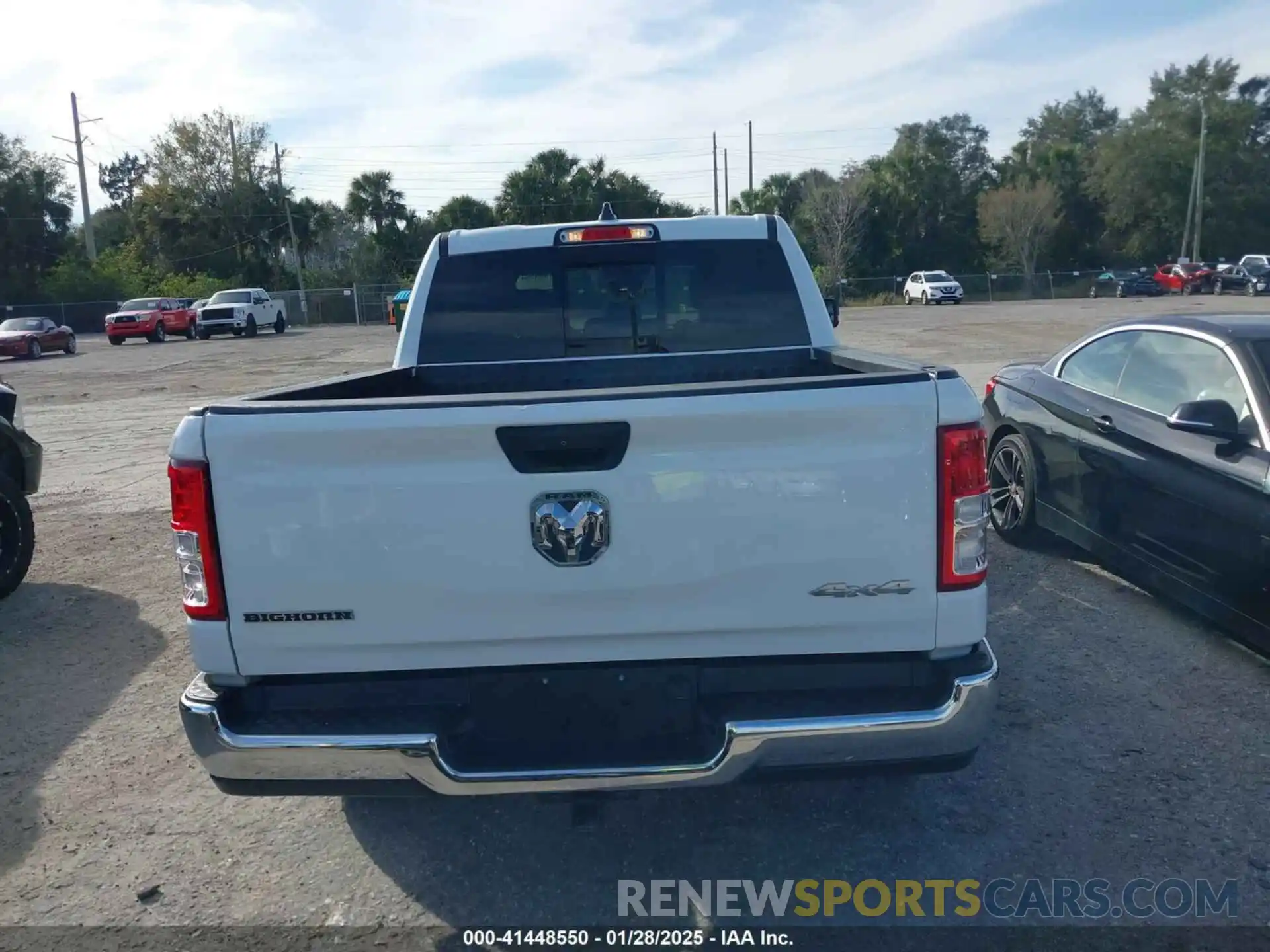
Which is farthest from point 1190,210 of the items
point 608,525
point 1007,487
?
point 608,525

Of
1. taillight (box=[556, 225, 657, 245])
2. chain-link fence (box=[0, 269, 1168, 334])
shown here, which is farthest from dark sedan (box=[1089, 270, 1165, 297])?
taillight (box=[556, 225, 657, 245])

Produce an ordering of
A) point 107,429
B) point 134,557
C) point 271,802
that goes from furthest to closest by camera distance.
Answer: point 107,429, point 134,557, point 271,802

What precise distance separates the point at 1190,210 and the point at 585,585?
69359 mm

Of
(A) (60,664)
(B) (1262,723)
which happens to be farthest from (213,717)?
(B) (1262,723)

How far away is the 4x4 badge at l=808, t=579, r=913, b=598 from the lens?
2.89 m

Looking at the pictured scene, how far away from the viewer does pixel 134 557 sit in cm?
774

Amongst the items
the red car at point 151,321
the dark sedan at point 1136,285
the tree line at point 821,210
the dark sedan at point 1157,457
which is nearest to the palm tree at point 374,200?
the tree line at point 821,210

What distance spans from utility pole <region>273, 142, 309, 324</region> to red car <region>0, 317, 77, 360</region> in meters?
19.4

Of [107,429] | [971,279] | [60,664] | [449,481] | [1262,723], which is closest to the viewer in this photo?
[449,481]

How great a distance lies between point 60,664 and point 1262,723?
Answer: 573cm

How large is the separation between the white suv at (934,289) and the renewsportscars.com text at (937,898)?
51.0 meters

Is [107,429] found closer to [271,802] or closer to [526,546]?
[271,802]

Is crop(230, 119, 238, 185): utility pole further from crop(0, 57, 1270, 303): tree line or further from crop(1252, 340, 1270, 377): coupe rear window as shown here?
crop(1252, 340, 1270, 377): coupe rear window

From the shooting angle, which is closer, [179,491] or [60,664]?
[179,491]
